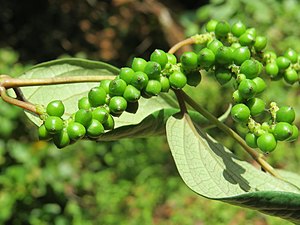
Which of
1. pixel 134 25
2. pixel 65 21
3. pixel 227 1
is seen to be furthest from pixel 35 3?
pixel 227 1

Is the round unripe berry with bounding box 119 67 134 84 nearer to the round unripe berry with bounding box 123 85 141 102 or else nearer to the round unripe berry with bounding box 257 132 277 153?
the round unripe berry with bounding box 123 85 141 102

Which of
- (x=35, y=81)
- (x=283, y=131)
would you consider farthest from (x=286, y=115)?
(x=35, y=81)

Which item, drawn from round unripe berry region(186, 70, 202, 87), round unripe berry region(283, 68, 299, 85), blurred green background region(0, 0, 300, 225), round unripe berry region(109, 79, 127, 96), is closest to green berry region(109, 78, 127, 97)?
round unripe berry region(109, 79, 127, 96)

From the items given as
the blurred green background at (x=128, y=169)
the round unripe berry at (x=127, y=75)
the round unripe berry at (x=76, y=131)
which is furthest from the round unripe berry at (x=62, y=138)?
the blurred green background at (x=128, y=169)

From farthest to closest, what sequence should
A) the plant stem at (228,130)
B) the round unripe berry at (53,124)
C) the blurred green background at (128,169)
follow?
1. the blurred green background at (128,169)
2. the plant stem at (228,130)
3. the round unripe berry at (53,124)

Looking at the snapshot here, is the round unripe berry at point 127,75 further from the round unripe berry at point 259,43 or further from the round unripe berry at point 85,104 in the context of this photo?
the round unripe berry at point 259,43

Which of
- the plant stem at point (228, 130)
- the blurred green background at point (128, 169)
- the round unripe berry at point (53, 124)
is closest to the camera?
the round unripe berry at point (53, 124)
